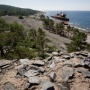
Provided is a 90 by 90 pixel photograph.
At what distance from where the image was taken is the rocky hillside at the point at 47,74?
582 inches

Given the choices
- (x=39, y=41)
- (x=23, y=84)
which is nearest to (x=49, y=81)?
(x=23, y=84)

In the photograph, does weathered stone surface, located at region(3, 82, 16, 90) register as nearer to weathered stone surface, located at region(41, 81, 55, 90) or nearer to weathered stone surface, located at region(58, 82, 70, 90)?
weathered stone surface, located at region(41, 81, 55, 90)

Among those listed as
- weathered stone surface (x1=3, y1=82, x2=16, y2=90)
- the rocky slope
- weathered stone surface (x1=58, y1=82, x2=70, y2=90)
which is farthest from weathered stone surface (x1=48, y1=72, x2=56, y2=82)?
the rocky slope

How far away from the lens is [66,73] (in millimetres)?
16578

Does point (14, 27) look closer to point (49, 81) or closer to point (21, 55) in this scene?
point (21, 55)

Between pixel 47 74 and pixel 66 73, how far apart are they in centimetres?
188

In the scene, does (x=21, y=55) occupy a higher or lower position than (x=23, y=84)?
lower

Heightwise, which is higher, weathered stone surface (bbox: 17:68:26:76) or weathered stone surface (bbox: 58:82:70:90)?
weathered stone surface (bbox: 17:68:26:76)

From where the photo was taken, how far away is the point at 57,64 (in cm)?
1878

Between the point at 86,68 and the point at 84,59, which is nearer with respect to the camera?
the point at 86,68

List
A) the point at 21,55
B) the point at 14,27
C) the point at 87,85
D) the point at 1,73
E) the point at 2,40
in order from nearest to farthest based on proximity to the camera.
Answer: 1. the point at 87,85
2. the point at 1,73
3. the point at 21,55
4. the point at 2,40
5. the point at 14,27

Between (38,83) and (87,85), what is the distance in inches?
172

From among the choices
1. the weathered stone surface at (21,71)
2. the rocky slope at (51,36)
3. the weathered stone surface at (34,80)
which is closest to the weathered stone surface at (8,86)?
the weathered stone surface at (34,80)

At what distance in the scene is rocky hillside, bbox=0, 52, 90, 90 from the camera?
14.8m
